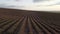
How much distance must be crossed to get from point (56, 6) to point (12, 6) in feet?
0.75

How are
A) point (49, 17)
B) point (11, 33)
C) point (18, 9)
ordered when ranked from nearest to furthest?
1. point (11, 33)
2. point (49, 17)
3. point (18, 9)

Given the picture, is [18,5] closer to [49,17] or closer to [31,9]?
[31,9]

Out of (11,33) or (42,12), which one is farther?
(42,12)

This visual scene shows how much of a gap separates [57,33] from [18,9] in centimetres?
32

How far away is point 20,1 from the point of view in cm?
58

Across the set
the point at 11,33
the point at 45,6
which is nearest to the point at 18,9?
the point at 45,6

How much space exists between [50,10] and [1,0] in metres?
0.29

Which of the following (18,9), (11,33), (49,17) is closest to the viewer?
(11,33)

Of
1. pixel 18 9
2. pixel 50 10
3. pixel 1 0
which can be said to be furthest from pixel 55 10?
pixel 1 0

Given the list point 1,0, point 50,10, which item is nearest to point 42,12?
point 50,10

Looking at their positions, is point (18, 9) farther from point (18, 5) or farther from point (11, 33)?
point (11, 33)

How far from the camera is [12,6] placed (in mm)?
568

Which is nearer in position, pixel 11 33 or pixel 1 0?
pixel 11 33

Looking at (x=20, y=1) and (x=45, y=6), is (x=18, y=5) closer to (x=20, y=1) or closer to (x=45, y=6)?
(x=20, y=1)
